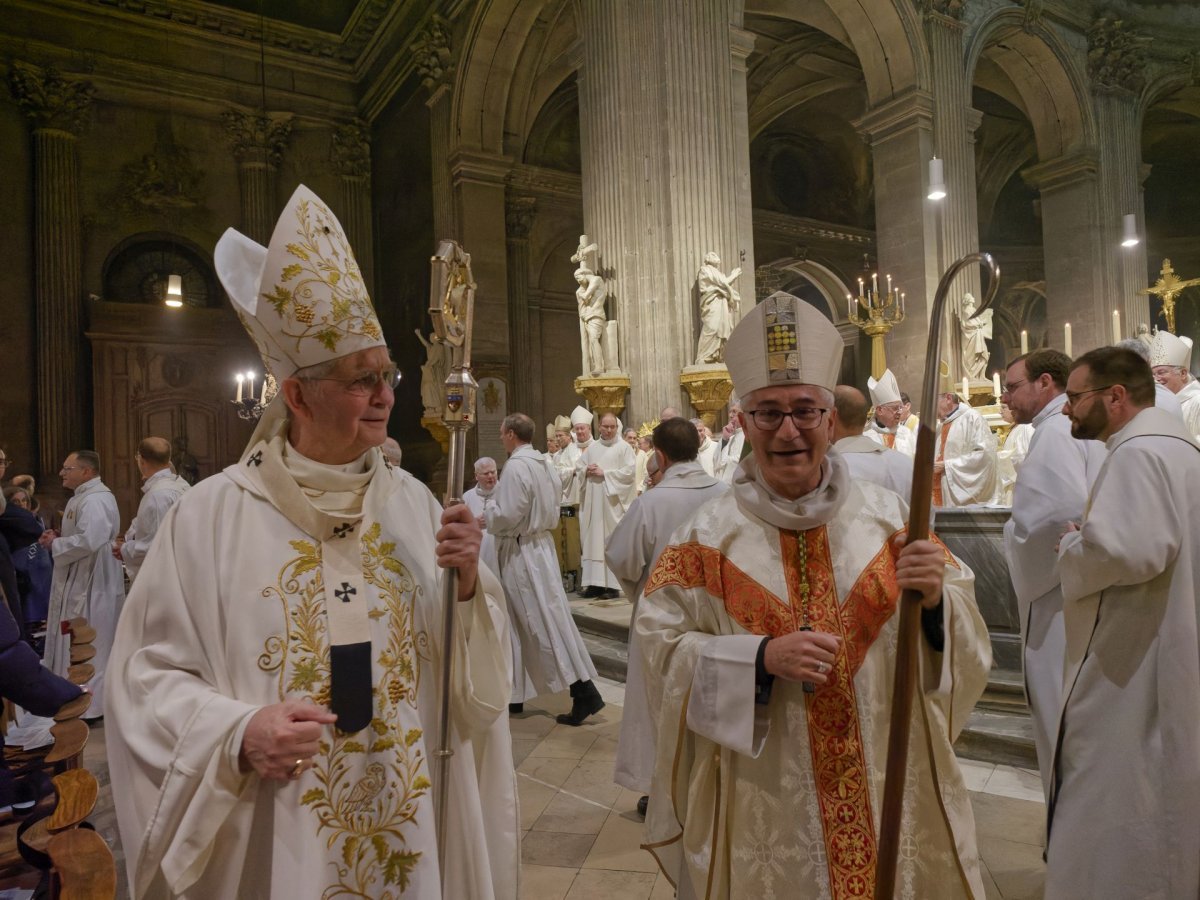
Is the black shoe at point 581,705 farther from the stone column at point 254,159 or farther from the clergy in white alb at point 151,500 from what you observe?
the stone column at point 254,159

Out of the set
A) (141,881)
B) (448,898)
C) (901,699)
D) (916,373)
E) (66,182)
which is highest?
(66,182)

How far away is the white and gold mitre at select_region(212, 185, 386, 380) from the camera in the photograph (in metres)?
1.62

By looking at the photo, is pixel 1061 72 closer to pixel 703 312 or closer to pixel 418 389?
pixel 703 312

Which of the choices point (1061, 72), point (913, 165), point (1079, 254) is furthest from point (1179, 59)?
point (913, 165)

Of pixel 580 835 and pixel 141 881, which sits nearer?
pixel 141 881

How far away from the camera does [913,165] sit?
40.0 ft

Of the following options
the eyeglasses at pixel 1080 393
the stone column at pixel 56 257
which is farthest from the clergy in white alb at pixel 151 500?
the stone column at pixel 56 257

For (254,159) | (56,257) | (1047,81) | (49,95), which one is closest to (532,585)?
(56,257)

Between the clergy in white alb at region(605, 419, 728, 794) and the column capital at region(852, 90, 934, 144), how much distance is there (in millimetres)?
10627

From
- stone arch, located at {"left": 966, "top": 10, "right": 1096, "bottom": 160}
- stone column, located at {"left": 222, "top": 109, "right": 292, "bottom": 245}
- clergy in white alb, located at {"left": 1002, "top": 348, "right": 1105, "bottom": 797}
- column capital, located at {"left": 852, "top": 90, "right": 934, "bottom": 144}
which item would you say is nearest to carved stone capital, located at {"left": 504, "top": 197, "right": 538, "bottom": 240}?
stone column, located at {"left": 222, "top": 109, "right": 292, "bottom": 245}

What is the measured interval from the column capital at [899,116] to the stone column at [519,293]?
22.2 ft

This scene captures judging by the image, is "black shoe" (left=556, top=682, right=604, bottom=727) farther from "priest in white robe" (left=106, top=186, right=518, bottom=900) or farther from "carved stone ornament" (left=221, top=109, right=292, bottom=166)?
"carved stone ornament" (left=221, top=109, right=292, bottom=166)

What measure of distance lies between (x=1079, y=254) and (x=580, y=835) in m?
15.6

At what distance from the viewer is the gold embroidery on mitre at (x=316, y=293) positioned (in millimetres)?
1622
